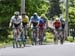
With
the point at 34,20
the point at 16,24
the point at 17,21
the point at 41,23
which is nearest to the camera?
the point at 17,21

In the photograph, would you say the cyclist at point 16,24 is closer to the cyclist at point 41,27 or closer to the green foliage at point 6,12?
the cyclist at point 41,27

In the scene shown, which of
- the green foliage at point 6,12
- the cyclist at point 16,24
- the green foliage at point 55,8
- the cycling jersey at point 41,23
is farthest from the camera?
the green foliage at point 55,8

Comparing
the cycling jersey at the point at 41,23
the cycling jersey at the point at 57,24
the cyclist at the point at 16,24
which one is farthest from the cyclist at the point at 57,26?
the cyclist at the point at 16,24

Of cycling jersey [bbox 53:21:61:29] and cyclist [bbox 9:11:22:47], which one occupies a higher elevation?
cyclist [bbox 9:11:22:47]

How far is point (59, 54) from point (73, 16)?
121 feet

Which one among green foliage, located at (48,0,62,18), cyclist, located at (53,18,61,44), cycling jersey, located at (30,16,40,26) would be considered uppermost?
cycling jersey, located at (30,16,40,26)

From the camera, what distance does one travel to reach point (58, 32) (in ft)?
82.8

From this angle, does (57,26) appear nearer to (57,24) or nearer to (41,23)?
(57,24)

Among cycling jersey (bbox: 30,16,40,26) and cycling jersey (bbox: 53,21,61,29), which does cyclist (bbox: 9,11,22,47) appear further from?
cycling jersey (bbox: 53,21,61,29)

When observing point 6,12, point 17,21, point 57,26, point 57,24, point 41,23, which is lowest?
point 57,26

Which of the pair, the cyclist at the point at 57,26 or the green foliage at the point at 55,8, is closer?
the cyclist at the point at 57,26

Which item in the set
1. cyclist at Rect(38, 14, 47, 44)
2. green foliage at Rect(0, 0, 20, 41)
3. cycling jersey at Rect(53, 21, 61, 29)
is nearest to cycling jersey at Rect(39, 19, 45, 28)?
cyclist at Rect(38, 14, 47, 44)

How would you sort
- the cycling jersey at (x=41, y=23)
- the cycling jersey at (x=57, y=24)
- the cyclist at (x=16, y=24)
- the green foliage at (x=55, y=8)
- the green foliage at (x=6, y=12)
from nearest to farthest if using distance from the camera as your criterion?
the cyclist at (x=16, y=24) → the cycling jersey at (x=41, y=23) → the cycling jersey at (x=57, y=24) → the green foliage at (x=6, y=12) → the green foliage at (x=55, y=8)

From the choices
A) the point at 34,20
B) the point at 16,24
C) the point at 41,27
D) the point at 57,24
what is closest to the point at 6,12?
the point at 57,24
